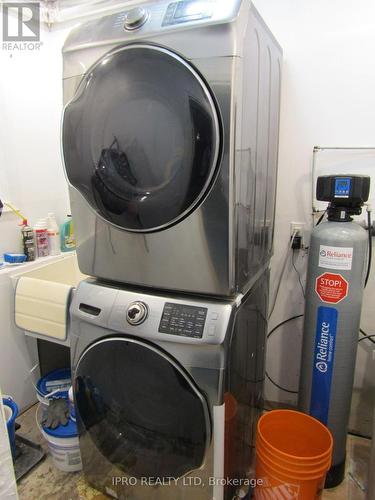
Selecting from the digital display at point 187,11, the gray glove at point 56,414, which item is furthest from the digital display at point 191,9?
the gray glove at point 56,414

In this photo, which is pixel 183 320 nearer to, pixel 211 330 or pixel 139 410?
pixel 211 330

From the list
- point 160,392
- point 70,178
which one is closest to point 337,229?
point 160,392

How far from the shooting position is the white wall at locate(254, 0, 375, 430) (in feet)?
4.76

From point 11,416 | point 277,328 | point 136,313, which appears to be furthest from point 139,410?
point 277,328

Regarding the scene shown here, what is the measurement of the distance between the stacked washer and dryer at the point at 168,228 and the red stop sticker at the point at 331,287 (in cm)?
28

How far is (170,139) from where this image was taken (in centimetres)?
99

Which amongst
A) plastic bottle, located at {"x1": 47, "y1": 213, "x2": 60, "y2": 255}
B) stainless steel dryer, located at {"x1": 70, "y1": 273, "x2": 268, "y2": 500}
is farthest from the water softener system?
plastic bottle, located at {"x1": 47, "y1": 213, "x2": 60, "y2": 255}

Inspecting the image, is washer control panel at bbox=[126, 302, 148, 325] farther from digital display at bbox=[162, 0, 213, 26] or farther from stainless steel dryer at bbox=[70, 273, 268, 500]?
digital display at bbox=[162, 0, 213, 26]

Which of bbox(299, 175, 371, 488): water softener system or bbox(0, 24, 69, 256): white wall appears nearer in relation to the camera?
bbox(299, 175, 371, 488): water softener system

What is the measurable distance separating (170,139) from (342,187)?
0.71 m

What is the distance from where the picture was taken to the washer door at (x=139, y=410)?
111 cm

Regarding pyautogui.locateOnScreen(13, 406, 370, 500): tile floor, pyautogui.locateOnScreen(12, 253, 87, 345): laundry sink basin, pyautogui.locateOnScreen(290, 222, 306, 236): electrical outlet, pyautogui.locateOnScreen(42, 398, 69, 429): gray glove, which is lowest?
pyautogui.locateOnScreen(13, 406, 370, 500): tile floor

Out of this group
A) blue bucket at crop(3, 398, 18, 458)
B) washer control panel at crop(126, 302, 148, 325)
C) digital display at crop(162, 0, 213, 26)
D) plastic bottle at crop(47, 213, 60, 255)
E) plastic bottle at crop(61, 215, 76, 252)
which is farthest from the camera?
plastic bottle at crop(61, 215, 76, 252)

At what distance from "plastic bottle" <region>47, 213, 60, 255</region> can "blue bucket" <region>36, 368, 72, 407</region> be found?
73cm
